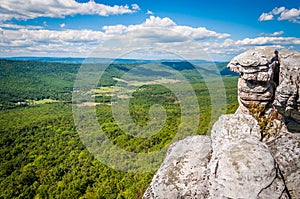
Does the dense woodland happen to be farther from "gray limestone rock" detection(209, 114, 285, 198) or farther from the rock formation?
"gray limestone rock" detection(209, 114, 285, 198)

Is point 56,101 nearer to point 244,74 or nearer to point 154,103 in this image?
point 154,103

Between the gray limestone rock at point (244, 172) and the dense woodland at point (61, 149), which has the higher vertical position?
the gray limestone rock at point (244, 172)

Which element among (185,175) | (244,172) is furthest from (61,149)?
(244,172)

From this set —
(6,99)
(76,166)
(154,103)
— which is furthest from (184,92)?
(6,99)

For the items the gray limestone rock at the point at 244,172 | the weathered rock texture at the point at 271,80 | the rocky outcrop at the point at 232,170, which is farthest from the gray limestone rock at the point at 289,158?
the weathered rock texture at the point at 271,80

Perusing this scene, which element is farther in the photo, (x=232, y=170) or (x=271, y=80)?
(x=271, y=80)

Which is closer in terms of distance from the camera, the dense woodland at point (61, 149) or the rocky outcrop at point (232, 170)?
the rocky outcrop at point (232, 170)

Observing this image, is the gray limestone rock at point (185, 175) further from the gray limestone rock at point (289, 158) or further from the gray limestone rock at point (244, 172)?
the gray limestone rock at point (289, 158)

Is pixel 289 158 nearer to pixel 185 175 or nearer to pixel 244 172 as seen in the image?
pixel 244 172
